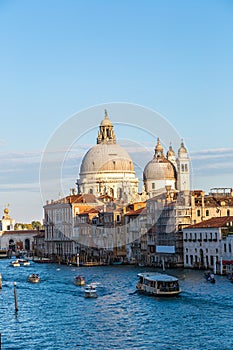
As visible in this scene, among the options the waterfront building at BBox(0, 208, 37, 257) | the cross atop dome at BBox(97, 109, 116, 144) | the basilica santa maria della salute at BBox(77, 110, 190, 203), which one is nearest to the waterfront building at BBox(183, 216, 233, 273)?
the basilica santa maria della salute at BBox(77, 110, 190, 203)

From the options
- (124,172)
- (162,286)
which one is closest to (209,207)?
(162,286)

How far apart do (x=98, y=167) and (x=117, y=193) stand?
4.40m

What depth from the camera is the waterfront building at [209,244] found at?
2000 inches

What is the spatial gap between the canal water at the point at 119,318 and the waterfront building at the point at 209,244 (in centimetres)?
364

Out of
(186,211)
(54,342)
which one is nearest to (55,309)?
(54,342)

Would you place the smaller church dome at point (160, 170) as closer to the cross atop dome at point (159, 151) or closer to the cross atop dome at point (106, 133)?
the cross atop dome at point (159, 151)

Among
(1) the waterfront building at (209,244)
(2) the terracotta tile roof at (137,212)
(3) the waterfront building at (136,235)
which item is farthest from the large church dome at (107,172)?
(1) the waterfront building at (209,244)

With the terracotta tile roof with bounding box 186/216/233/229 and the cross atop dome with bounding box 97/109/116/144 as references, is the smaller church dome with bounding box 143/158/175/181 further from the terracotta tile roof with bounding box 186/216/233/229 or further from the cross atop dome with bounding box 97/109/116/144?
the terracotta tile roof with bounding box 186/216/233/229

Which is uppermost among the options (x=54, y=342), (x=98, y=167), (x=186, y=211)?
(x=98, y=167)

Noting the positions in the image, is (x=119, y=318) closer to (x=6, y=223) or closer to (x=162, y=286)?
(x=162, y=286)

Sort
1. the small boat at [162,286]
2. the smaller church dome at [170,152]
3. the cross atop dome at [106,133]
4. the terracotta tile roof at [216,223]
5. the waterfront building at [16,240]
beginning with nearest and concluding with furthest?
1. the small boat at [162,286]
2. the terracotta tile roof at [216,223]
3. the smaller church dome at [170,152]
4. the cross atop dome at [106,133]
5. the waterfront building at [16,240]

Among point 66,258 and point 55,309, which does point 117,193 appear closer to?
point 66,258

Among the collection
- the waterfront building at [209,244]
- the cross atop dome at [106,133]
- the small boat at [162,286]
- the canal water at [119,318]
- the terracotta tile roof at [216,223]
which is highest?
the cross atop dome at [106,133]

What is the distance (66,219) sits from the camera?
85812 millimetres
